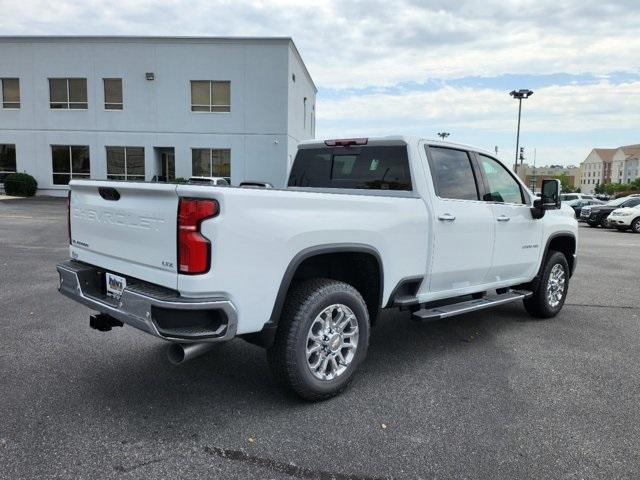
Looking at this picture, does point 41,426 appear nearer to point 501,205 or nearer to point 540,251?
point 501,205

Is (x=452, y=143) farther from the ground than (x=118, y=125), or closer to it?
closer to it

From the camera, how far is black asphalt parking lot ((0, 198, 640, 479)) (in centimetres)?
300

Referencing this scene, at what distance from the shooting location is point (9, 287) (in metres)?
7.27

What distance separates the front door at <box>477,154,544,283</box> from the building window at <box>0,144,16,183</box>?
93.9 feet

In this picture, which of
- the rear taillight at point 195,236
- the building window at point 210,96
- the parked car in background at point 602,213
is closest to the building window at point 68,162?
the building window at point 210,96

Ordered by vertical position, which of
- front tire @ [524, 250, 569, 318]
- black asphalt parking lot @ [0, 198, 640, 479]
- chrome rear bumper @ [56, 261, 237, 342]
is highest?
chrome rear bumper @ [56, 261, 237, 342]

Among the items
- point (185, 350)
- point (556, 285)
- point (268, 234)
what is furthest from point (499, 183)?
point (185, 350)

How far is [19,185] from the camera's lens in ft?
85.4

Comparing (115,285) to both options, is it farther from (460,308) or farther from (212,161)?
(212,161)

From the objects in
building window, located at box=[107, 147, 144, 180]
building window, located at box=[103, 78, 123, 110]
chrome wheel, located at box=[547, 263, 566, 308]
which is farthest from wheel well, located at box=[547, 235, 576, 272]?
building window, located at box=[103, 78, 123, 110]

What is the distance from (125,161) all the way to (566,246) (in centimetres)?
2459

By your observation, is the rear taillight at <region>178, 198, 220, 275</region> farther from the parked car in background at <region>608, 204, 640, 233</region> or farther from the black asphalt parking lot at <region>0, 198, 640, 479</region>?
the parked car in background at <region>608, 204, 640, 233</region>

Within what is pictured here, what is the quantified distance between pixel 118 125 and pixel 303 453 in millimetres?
26772

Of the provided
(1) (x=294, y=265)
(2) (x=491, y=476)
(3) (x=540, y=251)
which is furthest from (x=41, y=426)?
(3) (x=540, y=251)
